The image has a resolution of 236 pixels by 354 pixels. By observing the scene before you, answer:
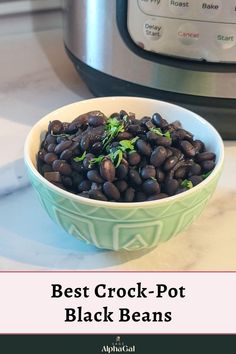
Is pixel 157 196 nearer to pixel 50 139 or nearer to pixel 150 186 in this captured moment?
pixel 150 186

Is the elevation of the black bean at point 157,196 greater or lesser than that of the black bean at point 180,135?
lesser

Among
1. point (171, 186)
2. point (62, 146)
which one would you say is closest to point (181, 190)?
point (171, 186)

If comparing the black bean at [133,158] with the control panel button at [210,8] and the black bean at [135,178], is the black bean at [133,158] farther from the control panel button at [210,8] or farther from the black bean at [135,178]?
the control panel button at [210,8]

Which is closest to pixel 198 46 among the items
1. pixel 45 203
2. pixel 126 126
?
pixel 126 126

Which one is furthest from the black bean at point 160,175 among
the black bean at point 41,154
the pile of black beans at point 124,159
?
the black bean at point 41,154
